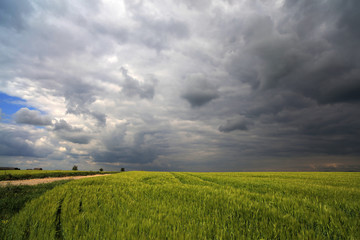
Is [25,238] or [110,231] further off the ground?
[110,231]

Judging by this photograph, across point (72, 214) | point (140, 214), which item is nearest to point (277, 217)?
point (140, 214)

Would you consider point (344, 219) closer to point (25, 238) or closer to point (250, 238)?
point (250, 238)

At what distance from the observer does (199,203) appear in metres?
4.90

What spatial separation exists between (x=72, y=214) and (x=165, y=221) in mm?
2435

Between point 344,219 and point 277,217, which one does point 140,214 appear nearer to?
point 277,217

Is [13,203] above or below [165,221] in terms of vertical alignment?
below

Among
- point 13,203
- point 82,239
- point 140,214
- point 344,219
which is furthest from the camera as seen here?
point 13,203

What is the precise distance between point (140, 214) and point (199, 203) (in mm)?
1798

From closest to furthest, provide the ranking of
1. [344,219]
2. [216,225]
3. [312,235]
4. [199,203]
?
[312,235]
[216,225]
[344,219]
[199,203]

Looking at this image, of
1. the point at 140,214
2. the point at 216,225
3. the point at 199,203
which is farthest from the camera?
the point at 199,203

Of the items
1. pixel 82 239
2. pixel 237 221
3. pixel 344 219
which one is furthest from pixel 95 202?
pixel 344 219

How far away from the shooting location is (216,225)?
331 cm

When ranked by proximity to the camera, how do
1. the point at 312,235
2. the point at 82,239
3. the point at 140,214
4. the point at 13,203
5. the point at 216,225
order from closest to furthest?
the point at 82,239
the point at 312,235
the point at 216,225
the point at 140,214
the point at 13,203

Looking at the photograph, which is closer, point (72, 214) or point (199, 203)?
point (72, 214)
